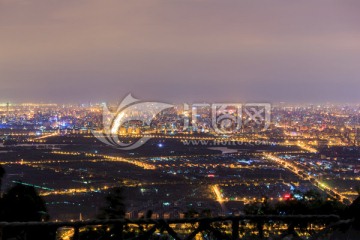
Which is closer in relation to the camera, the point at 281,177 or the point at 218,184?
the point at 218,184

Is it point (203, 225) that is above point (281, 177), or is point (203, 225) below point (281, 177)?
above

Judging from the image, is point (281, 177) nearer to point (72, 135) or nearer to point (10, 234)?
point (10, 234)

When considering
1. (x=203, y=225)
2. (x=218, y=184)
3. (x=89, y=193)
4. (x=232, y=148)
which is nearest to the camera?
(x=203, y=225)

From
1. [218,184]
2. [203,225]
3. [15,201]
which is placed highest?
[203,225]

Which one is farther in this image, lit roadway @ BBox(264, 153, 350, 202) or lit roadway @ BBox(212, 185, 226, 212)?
lit roadway @ BBox(264, 153, 350, 202)

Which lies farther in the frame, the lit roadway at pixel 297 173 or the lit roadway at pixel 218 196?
the lit roadway at pixel 297 173

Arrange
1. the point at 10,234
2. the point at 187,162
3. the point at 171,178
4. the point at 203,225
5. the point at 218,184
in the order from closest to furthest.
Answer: the point at 10,234, the point at 203,225, the point at 218,184, the point at 171,178, the point at 187,162

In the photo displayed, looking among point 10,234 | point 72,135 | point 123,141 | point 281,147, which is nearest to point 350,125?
point 281,147

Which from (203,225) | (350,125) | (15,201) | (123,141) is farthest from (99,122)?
(203,225)

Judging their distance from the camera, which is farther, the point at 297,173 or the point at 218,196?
the point at 297,173
